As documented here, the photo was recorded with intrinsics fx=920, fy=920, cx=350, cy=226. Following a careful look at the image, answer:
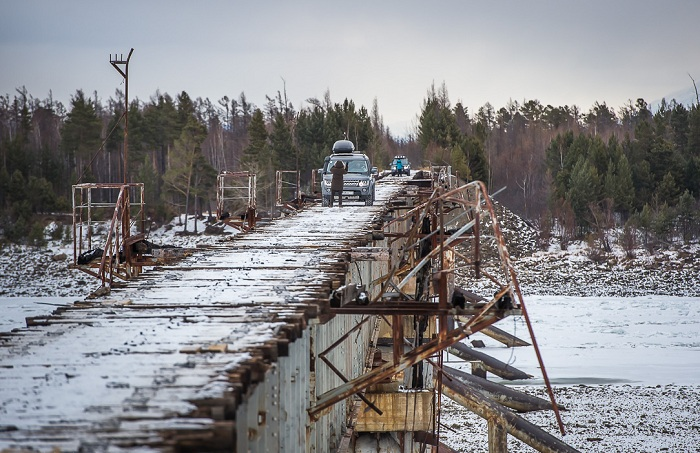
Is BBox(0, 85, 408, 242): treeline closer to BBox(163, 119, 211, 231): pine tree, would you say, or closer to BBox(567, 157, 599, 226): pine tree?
BBox(163, 119, 211, 231): pine tree

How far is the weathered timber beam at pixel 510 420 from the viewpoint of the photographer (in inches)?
949

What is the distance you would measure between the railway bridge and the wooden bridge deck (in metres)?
0.02

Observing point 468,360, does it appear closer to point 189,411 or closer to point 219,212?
point 219,212

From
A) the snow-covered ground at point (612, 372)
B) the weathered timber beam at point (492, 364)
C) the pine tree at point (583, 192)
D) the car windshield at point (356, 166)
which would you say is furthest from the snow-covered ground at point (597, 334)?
the car windshield at point (356, 166)

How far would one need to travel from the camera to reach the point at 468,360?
115 ft

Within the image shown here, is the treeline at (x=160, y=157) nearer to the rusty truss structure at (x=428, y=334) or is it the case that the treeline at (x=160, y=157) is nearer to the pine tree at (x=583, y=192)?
the pine tree at (x=583, y=192)

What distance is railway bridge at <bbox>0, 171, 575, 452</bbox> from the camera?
7090 millimetres

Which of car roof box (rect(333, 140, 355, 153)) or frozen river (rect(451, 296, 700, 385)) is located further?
car roof box (rect(333, 140, 355, 153))

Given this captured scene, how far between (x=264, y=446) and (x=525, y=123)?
14005 centimetres

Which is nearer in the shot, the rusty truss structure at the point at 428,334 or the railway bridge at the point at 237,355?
the railway bridge at the point at 237,355

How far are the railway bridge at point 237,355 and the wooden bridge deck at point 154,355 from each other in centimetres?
2

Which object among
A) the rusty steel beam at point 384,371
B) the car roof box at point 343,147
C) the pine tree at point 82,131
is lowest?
the rusty steel beam at point 384,371

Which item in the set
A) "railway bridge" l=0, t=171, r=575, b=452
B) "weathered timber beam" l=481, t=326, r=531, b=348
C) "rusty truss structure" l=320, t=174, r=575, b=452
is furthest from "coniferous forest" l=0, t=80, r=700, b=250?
"railway bridge" l=0, t=171, r=575, b=452

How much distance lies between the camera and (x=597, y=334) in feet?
140
